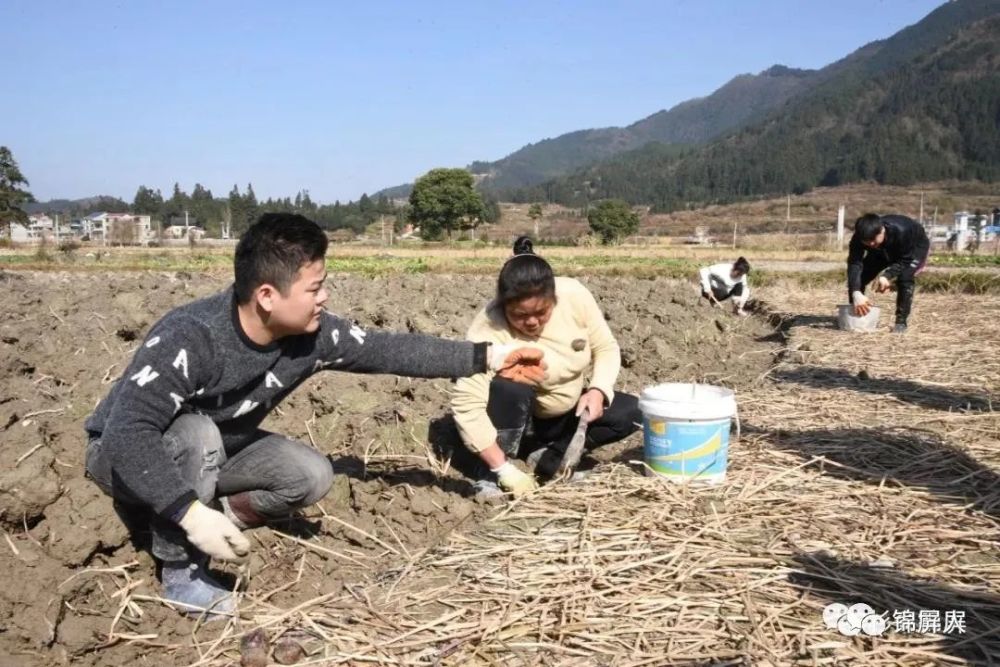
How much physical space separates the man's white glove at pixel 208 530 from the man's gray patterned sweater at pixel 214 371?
44 millimetres

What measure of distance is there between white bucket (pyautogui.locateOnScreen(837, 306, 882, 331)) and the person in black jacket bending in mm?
242

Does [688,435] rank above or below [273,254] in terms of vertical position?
below

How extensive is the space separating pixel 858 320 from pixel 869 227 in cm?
122

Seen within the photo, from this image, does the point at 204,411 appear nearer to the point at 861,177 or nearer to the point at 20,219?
the point at 20,219

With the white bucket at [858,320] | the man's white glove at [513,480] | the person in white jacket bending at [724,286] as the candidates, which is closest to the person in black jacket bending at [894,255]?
the white bucket at [858,320]

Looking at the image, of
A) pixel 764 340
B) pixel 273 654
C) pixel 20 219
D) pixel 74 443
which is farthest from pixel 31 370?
pixel 20 219

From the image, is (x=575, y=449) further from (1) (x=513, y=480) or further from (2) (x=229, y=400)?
(2) (x=229, y=400)

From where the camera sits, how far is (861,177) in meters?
120

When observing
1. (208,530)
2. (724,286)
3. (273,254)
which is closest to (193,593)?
(208,530)

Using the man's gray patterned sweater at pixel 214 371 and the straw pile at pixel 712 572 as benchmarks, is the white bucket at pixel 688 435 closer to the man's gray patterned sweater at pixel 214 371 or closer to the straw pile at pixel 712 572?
the straw pile at pixel 712 572

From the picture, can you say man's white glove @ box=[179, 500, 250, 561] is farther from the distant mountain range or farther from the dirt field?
the distant mountain range

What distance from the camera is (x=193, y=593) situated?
2660mm

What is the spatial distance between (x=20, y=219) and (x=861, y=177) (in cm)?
10809

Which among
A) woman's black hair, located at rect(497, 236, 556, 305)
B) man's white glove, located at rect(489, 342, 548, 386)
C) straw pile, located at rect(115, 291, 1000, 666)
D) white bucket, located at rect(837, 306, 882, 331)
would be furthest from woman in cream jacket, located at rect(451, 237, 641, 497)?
white bucket, located at rect(837, 306, 882, 331)
